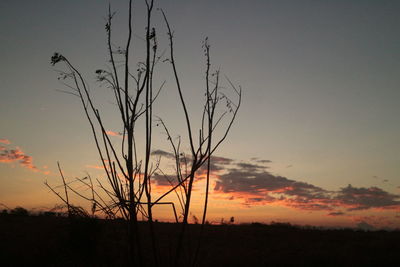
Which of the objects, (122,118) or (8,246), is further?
(8,246)

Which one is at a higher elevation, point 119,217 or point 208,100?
point 208,100

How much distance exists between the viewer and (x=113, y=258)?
8797 mm

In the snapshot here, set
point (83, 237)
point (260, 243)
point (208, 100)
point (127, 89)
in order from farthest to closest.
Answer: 1. point (260, 243)
2. point (83, 237)
3. point (208, 100)
4. point (127, 89)

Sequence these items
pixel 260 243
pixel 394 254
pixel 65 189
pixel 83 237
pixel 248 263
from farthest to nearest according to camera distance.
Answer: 1. pixel 260 243
2. pixel 394 254
3. pixel 248 263
4. pixel 83 237
5. pixel 65 189

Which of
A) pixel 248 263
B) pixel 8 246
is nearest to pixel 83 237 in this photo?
pixel 8 246

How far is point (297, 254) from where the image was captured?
12.9 m

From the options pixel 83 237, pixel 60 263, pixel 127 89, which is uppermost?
pixel 127 89

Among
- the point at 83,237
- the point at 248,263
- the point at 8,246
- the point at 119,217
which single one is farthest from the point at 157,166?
the point at 8,246

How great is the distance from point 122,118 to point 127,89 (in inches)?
9.4

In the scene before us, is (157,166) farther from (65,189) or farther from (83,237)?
(83,237)

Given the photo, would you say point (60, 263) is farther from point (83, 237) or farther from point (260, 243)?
point (260, 243)

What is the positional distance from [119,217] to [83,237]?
629cm

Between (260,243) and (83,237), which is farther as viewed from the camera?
(260,243)

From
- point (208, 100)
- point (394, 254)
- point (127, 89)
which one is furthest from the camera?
point (394, 254)
